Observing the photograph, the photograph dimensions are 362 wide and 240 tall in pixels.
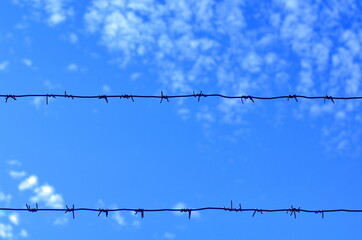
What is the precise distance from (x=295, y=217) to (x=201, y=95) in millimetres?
1662

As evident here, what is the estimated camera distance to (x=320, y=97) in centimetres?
571

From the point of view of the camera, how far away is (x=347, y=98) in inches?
226

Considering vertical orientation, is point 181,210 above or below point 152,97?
below

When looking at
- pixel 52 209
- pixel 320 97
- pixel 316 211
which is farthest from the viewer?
pixel 320 97

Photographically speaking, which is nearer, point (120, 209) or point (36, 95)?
point (120, 209)

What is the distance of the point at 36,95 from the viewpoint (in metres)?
5.62

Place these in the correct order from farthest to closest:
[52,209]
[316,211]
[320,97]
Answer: [320,97]
[316,211]
[52,209]

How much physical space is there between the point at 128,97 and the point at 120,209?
1.35 m

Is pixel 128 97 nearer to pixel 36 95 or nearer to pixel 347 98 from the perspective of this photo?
pixel 36 95

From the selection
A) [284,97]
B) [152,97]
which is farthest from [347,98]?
[152,97]

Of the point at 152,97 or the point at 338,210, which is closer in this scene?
the point at 338,210


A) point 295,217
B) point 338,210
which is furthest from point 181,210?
point 338,210

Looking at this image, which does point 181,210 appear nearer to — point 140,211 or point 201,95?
point 140,211

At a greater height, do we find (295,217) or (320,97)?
(320,97)
